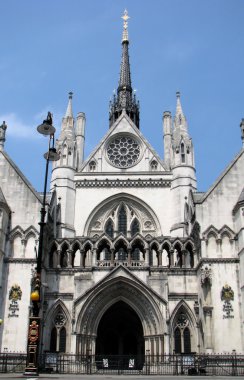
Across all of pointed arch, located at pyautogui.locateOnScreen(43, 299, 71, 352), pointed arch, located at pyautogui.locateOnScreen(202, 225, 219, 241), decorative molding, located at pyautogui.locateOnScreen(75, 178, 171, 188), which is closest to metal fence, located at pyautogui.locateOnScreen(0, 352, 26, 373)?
pointed arch, located at pyautogui.locateOnScreen(43, 299, 71, 352)

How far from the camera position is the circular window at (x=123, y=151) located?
133 feet

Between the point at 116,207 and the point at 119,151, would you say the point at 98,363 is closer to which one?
the point at 116,207

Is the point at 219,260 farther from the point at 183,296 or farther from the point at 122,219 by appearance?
the point at 122,219

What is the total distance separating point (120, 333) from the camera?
33.3 m

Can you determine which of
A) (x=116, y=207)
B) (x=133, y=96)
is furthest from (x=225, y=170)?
(x=133, y=96)

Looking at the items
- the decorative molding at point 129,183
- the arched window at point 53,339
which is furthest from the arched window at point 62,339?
the decorative molding at point 129,183

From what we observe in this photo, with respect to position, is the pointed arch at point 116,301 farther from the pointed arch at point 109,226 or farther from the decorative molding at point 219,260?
the pointed arch at point 109,226

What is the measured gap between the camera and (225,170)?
30531 mm

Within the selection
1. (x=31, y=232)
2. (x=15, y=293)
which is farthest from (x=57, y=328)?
(x=31, y=232)

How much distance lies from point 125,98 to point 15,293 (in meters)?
32.3

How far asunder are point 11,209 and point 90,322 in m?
8.77

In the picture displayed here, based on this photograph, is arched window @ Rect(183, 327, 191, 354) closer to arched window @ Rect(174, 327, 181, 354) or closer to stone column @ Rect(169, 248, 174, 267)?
arched window @ Rect(174, 327, 181, 354)

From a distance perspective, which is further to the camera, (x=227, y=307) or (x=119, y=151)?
(x=119, y=151)

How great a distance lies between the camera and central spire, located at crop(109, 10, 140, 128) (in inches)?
2084
